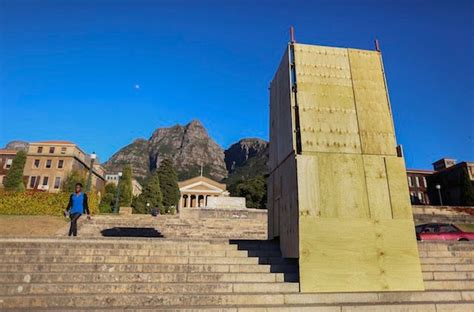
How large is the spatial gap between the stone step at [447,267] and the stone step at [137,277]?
12.3ft

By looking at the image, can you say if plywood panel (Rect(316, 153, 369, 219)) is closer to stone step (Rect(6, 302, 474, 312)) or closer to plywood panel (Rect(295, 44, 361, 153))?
plywood panel (Rect(295, 44, 361, 153))

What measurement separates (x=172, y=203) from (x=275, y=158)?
5168 cm

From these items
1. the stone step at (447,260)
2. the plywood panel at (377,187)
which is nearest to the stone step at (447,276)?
the stone step at (447,260)

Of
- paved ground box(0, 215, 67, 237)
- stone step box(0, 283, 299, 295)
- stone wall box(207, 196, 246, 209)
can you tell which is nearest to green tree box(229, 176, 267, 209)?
stone wall box(207, 196, 246, 209)

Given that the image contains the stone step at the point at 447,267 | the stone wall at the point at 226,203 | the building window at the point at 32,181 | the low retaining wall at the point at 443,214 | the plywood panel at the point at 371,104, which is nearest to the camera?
the stone step at the point at 447,267

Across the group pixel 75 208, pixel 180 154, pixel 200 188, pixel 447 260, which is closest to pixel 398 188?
pixel 447 260

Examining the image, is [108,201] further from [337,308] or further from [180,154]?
[180,154]

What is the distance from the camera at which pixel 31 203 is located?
72.8 feet

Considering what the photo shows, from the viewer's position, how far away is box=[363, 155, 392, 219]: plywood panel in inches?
261

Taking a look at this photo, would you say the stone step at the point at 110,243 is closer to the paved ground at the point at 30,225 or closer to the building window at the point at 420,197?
the paved ground at the point at 30,225

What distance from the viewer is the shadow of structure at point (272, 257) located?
20.9ft

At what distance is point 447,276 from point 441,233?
9.54 metres

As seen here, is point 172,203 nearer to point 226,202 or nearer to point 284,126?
point 226,202

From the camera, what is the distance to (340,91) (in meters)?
7.65
